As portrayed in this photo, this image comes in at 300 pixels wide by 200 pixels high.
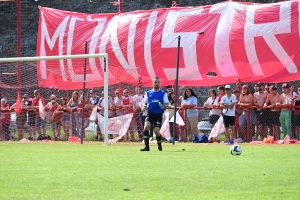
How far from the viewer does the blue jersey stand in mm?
21578

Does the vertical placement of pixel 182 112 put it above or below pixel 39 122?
above

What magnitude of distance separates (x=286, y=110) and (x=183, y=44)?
590cm

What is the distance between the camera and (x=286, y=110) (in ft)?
83.0

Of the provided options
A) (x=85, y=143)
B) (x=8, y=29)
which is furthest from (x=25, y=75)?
(x=8, y=29)

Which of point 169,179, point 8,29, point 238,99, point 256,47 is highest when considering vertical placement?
point 8,29

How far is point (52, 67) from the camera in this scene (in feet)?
104

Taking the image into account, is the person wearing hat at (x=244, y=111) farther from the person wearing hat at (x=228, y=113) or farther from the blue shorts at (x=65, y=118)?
the blue shorts at (x=65, y=118)

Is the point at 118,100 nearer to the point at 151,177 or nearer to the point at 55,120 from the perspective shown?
the point at 55,120

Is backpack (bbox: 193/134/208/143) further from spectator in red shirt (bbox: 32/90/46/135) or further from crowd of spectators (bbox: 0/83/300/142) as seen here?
spectator in red shirt (bbox: 32/90/46/135)

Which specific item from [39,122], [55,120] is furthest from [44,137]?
[55,120]

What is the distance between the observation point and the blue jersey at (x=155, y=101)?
70.8 ft

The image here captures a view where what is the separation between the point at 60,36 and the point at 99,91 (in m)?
2.74

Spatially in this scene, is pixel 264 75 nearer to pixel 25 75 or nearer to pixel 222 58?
pixel 222 58

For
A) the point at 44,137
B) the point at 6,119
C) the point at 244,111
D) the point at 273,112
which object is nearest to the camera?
the point at 273,112
